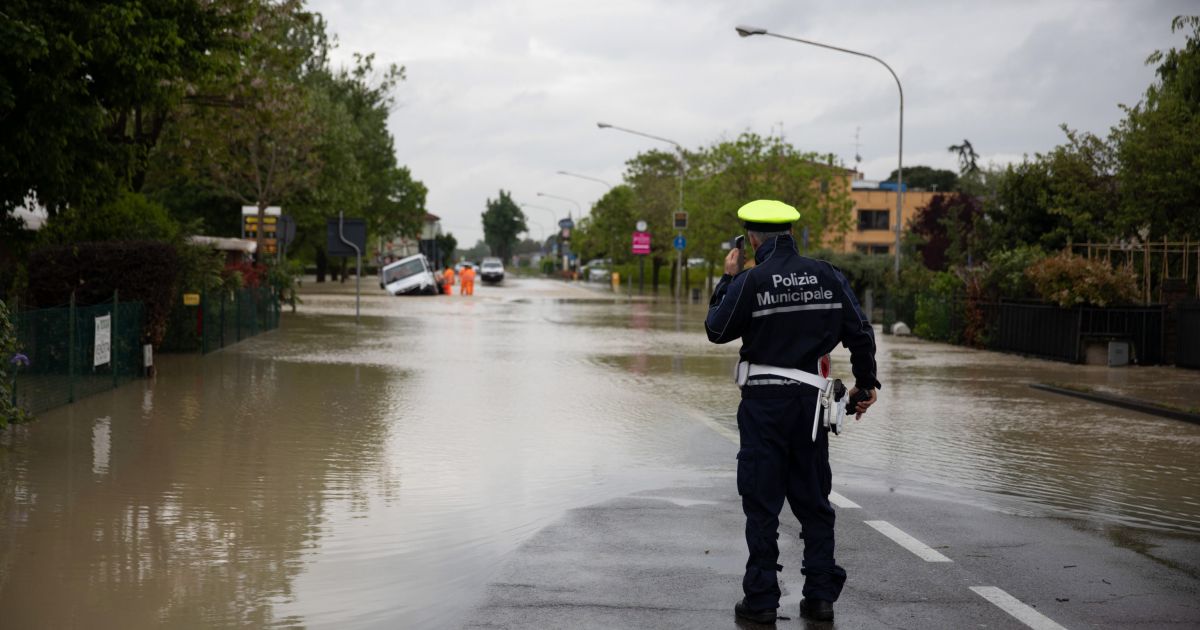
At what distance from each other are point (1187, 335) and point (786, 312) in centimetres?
1742

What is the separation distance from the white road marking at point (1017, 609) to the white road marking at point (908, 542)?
66 centimetres

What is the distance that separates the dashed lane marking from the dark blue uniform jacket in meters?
2.70

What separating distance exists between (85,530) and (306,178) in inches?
1596

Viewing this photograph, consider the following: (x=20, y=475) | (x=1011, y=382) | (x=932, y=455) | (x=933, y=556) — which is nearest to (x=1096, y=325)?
(x=1011, y=382)

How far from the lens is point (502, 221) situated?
195 m

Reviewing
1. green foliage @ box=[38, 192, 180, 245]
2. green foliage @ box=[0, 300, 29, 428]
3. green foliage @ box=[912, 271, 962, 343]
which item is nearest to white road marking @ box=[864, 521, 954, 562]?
green foliage @ box=[0, 300, 29, 428]

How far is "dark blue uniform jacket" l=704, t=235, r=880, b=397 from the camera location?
5598 mm

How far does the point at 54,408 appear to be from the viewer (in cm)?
1245

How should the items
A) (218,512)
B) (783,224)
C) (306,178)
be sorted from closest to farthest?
(783,224) → (218,512) → (306,178)

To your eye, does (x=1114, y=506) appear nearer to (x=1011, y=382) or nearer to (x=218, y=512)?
(x=218, y=512)

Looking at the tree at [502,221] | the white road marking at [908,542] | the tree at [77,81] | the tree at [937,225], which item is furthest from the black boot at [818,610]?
the tree at [502,221]

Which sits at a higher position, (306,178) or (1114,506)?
(306,178)

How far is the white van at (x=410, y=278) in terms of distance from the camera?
54031 mm

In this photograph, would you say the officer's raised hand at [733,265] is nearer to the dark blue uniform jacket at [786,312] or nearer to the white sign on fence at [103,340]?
the dark blue uniform jacket at [786,312]
